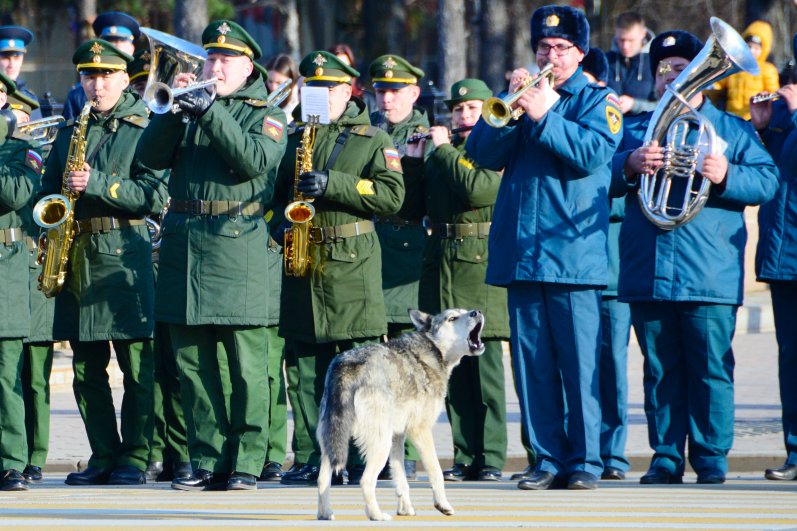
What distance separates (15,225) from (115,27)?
407 centimetres

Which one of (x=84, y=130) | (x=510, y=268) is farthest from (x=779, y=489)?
(x=84, y=130)

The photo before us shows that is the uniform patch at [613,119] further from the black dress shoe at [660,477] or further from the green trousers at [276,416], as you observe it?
the green trousers at [276,416]

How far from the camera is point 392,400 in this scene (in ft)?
26.4

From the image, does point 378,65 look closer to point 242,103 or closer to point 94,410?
point 242,103

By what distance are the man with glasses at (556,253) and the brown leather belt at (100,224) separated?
2267 millimetres

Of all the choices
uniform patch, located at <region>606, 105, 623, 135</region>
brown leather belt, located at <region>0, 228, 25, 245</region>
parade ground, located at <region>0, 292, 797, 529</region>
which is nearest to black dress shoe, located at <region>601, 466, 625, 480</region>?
parade ground, located at <region>0, 292, 797, 529</region>

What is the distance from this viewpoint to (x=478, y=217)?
11.0m

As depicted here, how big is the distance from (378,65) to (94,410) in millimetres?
2768

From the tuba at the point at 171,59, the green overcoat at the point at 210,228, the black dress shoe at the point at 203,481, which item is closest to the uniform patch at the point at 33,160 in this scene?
the green overcoat at the point at 210,228

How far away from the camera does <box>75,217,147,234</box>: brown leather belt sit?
10508 mm

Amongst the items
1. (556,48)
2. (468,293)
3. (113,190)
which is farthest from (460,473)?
(556,48)

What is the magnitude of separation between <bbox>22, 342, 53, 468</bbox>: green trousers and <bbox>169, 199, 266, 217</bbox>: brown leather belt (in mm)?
1857

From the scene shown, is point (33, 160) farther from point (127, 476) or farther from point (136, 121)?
point (127, 476)

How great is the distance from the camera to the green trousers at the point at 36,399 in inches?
440
